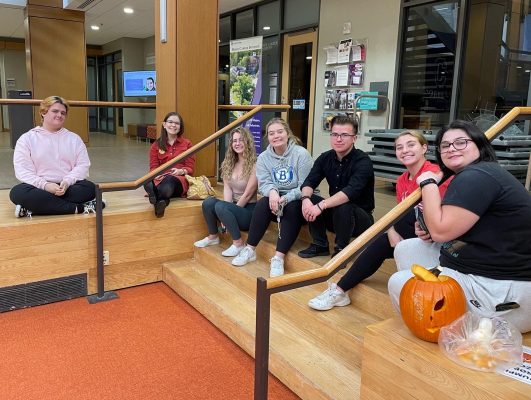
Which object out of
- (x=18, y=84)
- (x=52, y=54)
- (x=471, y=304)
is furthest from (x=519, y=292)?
(x=18, y=84)

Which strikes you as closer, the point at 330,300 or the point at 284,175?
the point at 330,300

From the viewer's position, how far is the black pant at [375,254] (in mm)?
2482

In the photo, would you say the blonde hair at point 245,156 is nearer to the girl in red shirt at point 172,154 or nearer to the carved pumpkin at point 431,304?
the girl in red shirt at point 172,154

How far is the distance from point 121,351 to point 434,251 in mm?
1794

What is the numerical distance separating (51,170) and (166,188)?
87 cm

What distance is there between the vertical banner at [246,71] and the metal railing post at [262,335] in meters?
7.14

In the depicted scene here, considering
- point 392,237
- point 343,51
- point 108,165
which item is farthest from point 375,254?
point 343,51

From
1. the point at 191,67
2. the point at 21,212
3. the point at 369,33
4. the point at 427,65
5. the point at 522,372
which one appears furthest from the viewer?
the point at 369,33

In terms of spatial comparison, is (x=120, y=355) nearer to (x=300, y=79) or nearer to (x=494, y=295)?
(x=494, y=295)

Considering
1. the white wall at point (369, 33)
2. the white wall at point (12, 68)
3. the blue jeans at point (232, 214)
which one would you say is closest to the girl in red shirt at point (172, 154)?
the blue jeans at point (232, 214)

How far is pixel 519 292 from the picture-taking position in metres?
1.75

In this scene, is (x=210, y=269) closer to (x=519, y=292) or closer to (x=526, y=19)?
(x=519, y=292)

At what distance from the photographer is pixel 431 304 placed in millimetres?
1693

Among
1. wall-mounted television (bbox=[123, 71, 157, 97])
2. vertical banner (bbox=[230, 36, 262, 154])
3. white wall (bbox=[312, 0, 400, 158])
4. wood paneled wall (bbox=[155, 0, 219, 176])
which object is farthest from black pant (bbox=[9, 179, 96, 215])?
wall-mounted television (bbox=[123, 71, 157, 97])
